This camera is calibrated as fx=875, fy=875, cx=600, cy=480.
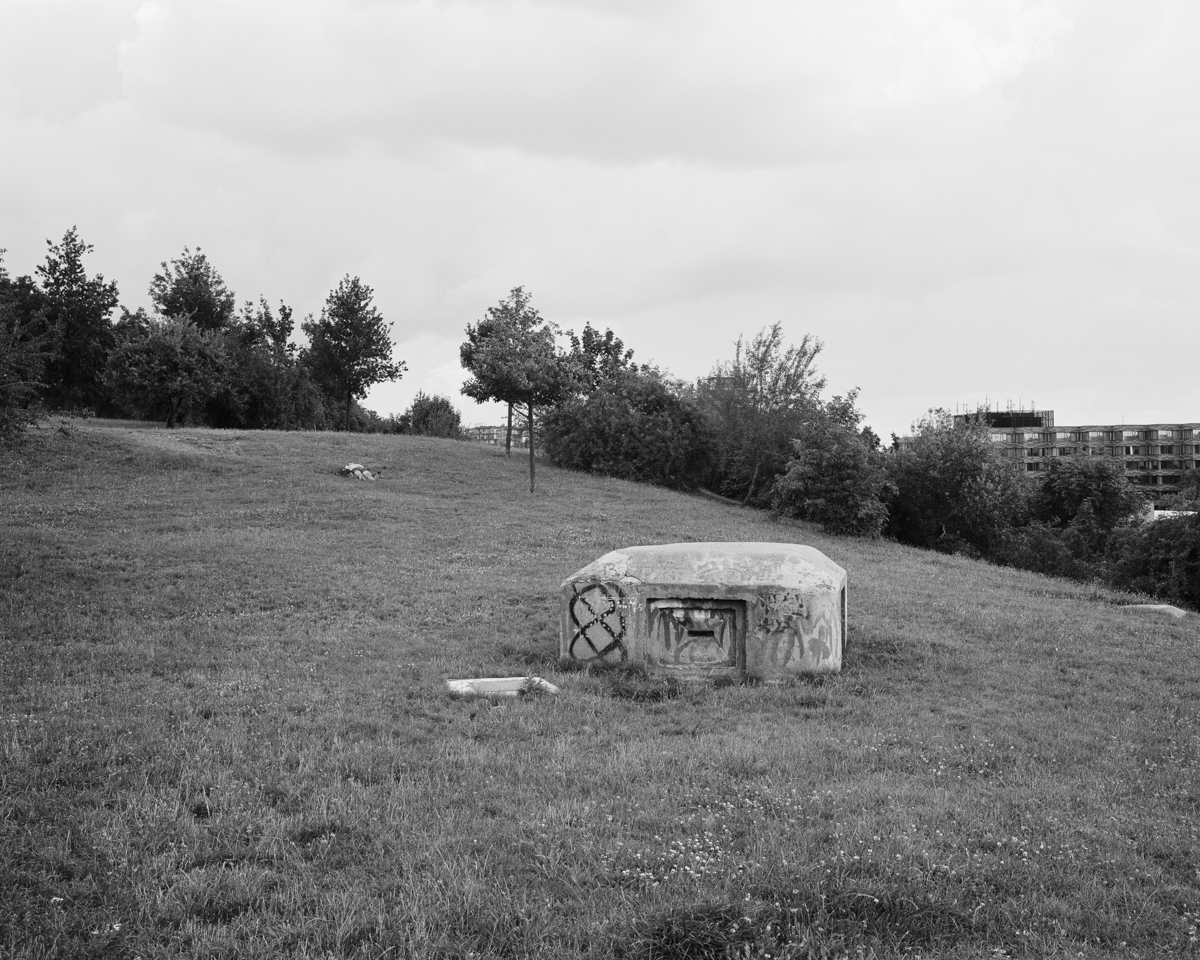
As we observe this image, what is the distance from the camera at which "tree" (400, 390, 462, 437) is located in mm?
75312

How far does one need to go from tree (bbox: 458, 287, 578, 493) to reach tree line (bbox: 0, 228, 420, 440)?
18654 millimetres

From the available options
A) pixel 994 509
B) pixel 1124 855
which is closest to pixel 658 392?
pixel 994 509

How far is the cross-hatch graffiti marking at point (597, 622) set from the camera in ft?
44.7

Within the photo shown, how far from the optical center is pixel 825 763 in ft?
29.0

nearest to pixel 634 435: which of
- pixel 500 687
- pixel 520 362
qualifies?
pixel 520 362

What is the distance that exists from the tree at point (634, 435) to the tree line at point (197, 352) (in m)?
16.2

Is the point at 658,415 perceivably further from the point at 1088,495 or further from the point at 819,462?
the point at 1088,495

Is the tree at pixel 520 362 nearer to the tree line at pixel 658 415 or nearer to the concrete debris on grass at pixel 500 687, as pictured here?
the tree line at pixel 658 415

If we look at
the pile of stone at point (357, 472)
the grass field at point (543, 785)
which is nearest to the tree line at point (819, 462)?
the pile of stone at point (357, 472)

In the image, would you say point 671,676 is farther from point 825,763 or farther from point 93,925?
point 93,925

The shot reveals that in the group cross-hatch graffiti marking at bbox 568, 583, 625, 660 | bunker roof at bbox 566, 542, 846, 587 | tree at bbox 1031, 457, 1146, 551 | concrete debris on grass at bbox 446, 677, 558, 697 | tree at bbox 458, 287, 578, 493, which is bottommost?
concrete debris on grass at bbox 446, 677, 558, 697

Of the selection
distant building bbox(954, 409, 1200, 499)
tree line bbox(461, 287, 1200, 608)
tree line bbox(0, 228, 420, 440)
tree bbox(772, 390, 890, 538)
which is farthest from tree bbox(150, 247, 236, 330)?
distant building bbox(954, 409, 1200, 499)

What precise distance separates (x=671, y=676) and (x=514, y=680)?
2.47 m

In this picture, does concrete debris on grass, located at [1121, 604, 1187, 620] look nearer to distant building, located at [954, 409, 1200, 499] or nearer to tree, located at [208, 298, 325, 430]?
tree, located at [208, 298, 325, 430]
